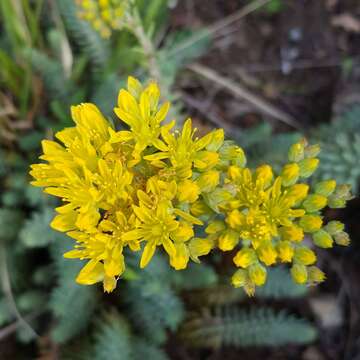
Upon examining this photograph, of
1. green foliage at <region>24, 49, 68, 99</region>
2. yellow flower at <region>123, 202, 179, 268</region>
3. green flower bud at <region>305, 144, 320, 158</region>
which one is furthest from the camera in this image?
green foliage at <region>24, 49, 68, 99</region>

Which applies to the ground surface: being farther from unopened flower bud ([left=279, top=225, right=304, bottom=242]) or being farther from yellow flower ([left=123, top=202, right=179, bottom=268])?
yellow flower ([left=123, top=202, right=179, bottom=268])

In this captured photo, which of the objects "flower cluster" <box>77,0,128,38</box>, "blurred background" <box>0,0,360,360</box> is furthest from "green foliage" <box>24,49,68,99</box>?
"flower cluster" <box>77,0,128,38</box>

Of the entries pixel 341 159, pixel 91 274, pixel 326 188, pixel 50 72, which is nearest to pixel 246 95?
pixel 341 159

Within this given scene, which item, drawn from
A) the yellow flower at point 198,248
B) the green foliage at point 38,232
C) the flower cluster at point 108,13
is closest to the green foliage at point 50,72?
the flower cluster at point 108,13

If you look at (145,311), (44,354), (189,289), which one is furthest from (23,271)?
(189,289)

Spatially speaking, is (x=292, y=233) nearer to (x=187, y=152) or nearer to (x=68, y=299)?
(x=187, y=152)

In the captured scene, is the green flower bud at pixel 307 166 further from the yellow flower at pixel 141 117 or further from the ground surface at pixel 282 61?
the ground surface at pixel 282 61

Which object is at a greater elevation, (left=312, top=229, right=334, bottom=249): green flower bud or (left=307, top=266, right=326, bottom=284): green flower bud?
(left=312, top=229, right=334, bottom=249): green flower bud

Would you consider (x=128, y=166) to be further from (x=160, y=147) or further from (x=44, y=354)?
(x=44, y=354)
